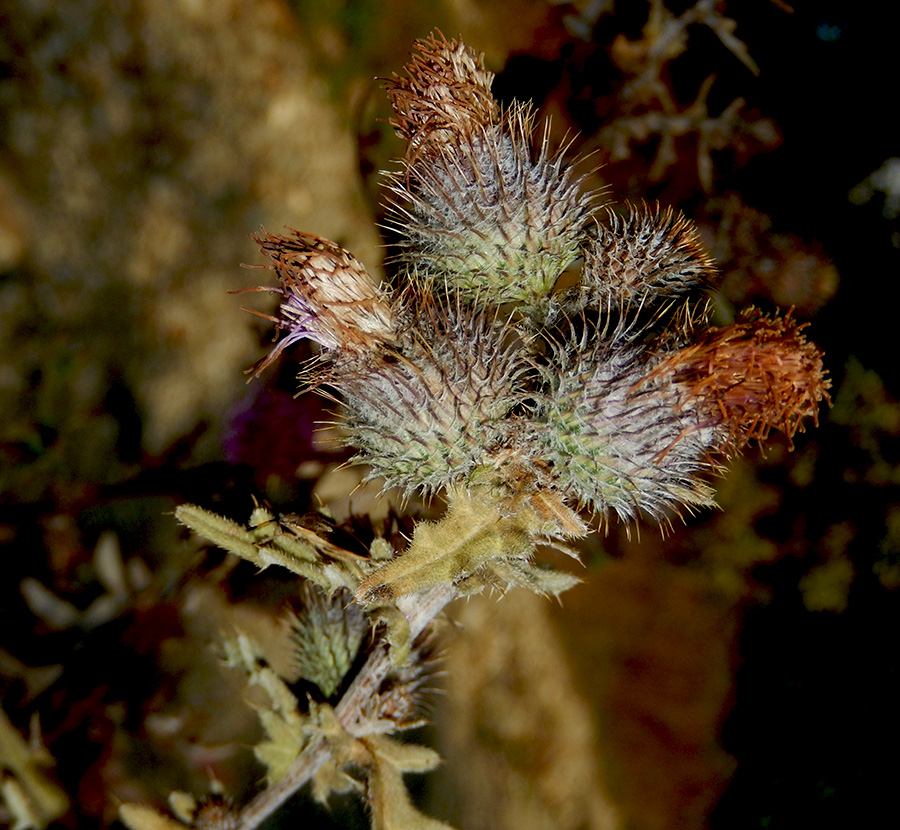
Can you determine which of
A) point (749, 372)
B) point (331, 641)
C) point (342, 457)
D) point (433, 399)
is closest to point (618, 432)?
point (749, 372)

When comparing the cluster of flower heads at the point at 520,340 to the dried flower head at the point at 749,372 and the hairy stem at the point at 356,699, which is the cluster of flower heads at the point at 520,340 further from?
the hairy stem at the point at 356,699

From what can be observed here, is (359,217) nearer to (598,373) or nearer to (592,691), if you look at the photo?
Result: (598,373)

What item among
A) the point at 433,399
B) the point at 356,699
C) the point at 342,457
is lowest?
the point at 356,699

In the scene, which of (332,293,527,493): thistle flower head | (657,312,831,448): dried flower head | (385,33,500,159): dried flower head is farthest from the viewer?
(385,33,500,159): dried flower head

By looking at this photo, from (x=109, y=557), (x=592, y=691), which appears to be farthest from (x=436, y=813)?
(x=109, y=557)

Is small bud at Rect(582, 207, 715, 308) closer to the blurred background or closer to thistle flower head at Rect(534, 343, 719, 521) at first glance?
thistle flower head at Rect(534, 343, 719, 521)

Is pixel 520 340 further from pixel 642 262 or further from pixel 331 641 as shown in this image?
pixel 331 641

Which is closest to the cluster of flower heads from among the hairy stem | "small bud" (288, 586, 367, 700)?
the hairy stem
